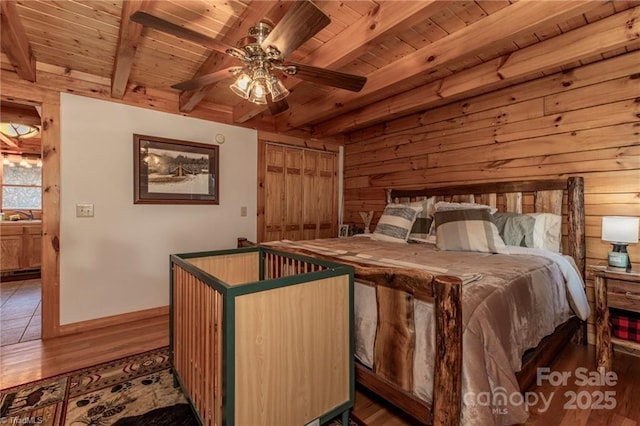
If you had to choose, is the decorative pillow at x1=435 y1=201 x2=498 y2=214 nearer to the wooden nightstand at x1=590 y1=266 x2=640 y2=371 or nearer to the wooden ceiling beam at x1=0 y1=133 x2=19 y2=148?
the wooden nightstand at x1=590 y1=266 x2=640 y2=371

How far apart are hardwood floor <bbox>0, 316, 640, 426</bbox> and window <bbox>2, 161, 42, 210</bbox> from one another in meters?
4.04

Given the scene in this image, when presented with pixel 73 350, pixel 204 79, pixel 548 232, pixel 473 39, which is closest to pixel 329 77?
pixel 204 79

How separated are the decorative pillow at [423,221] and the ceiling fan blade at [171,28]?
7.85 ft

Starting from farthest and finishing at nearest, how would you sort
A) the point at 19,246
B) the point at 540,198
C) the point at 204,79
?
the point at 19,246 → the point at 540,198 → the point at 204,79

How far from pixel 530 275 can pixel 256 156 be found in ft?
10.3

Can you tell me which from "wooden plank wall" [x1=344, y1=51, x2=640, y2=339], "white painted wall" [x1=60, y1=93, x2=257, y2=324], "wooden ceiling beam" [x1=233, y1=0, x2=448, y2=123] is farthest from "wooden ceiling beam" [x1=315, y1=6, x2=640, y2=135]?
"white painted wall" [x1=60, y1=93, x2=257, y2=324]

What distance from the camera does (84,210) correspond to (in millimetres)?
2705

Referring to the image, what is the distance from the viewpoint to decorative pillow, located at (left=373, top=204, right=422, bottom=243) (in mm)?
3027

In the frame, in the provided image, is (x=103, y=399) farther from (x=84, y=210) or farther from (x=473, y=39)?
(x=473, y=39)

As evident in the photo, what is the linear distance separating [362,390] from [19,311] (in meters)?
3.74

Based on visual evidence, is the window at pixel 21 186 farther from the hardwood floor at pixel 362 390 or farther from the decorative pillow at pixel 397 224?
the decorative pillow at pixel 397 224

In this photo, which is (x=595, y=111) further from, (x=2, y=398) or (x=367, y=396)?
(x=2, y=398)

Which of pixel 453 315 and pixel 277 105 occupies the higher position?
pixel 277 105

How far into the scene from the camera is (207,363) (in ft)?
4.24
